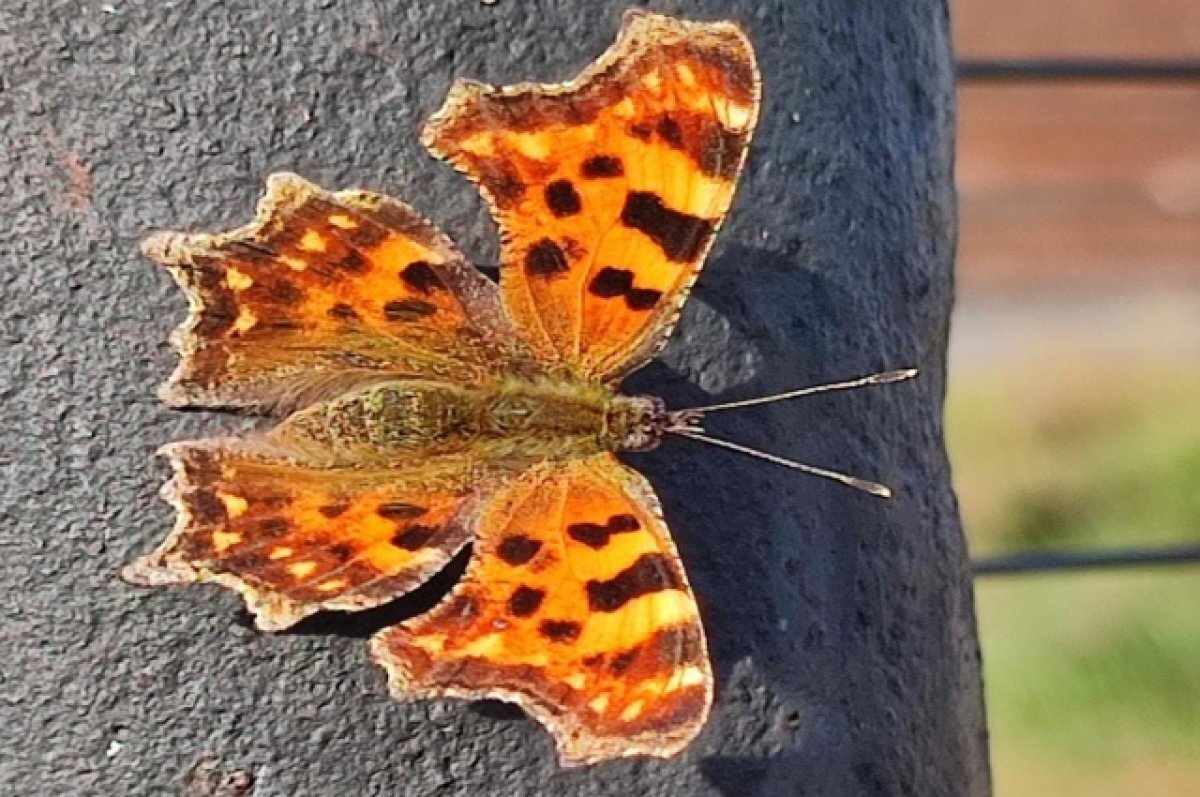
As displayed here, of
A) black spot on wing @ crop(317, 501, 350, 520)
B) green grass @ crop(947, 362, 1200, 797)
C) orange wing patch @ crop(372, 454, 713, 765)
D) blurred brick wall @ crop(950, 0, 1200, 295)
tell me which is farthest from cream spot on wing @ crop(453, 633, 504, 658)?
blurred brick wall @ crop(950, 0, 1200, 295)

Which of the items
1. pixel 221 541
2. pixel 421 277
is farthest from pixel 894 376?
pixel 221 541

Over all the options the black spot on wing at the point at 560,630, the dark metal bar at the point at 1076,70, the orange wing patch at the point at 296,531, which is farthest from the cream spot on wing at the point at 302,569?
the dark metal bar at the point at 1076,70

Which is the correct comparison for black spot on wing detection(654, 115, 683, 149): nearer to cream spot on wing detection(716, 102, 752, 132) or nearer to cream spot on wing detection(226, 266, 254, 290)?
cream spot on wing detection(716, 102, 752, 132)

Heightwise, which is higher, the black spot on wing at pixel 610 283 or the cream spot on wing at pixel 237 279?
the black spot on wing at pixel 610 283

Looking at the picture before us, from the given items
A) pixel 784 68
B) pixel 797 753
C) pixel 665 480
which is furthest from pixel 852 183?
pixel 797 753

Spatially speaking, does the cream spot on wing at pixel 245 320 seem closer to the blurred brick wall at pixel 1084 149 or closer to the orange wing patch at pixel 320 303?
the orange wing patch at pixel 320 303
